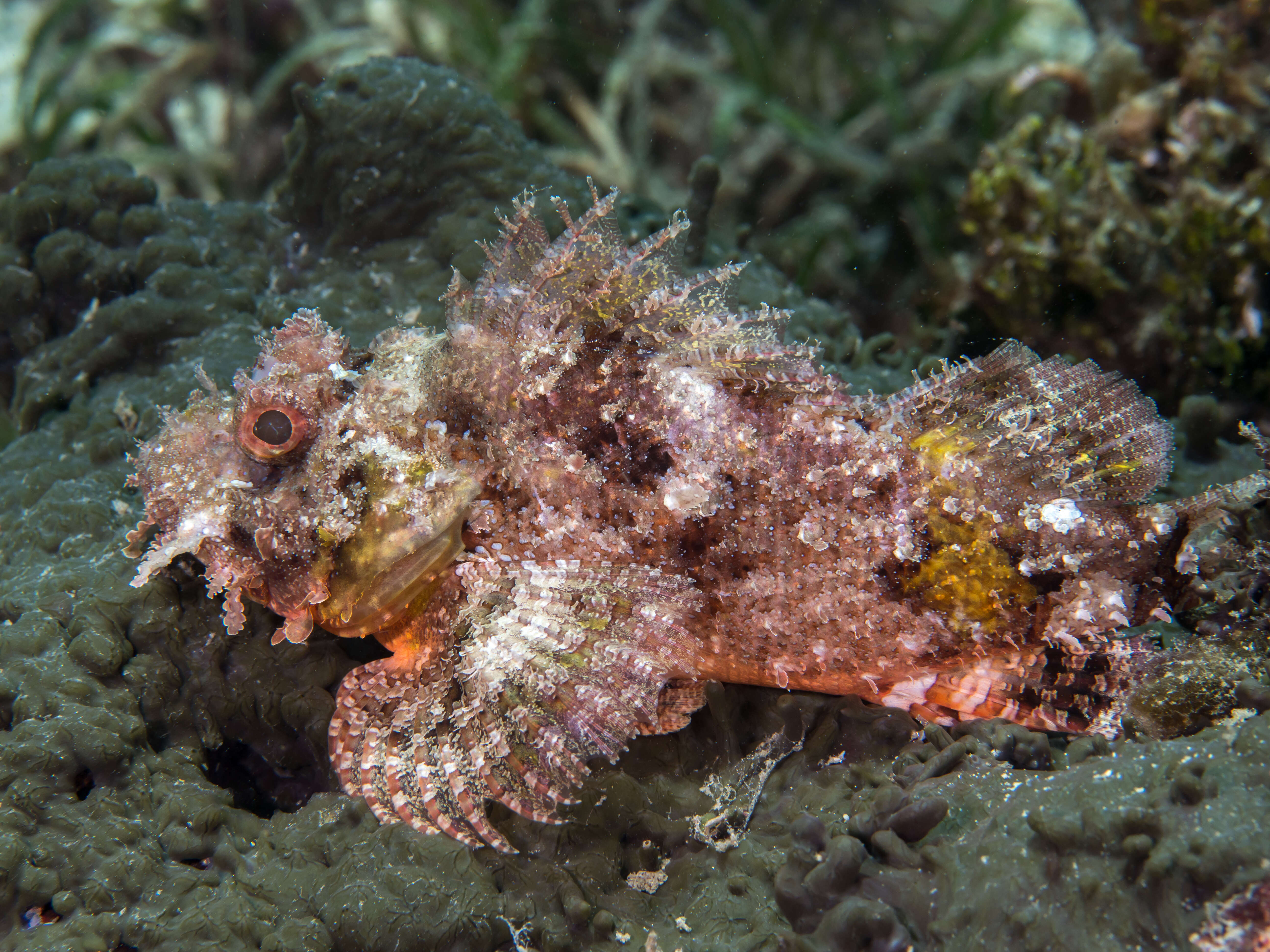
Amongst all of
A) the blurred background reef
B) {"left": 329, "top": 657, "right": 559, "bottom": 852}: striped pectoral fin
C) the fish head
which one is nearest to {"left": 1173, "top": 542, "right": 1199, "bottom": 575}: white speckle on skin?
{"left": 329, "top": 657, "right": 559, "bottom": 852}: striped pectoral fin

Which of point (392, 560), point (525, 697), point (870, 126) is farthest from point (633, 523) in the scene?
point (870, 126)

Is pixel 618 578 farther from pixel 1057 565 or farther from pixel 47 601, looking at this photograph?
pixel 47 601

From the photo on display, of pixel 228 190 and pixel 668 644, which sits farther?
pixel 228 190

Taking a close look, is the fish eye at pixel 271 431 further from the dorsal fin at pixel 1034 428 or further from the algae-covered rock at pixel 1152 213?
the algae-covered rock at pixel 1152 213

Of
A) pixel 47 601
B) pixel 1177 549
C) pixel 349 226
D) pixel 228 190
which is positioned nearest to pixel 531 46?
pixel 228 190

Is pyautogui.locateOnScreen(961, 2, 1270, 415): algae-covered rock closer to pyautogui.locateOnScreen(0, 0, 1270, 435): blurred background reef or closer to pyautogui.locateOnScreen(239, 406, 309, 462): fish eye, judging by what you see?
pyautogui.locateOnScreen(0, 0, 1270, 435): blurred background reef
